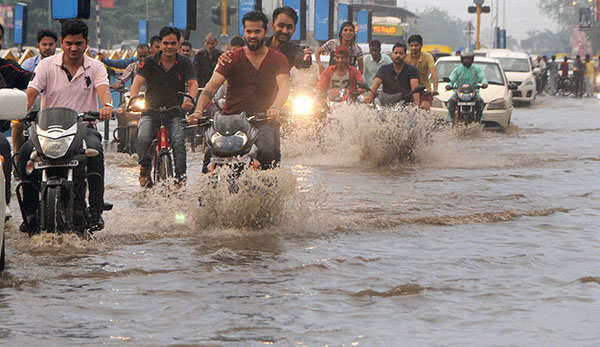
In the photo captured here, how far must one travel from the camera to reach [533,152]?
1778 cm

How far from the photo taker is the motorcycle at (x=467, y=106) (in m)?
21.0

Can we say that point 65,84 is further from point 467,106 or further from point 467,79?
point 467,106

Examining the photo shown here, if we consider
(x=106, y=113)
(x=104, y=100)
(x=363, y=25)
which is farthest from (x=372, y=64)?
(x=363, y=25)

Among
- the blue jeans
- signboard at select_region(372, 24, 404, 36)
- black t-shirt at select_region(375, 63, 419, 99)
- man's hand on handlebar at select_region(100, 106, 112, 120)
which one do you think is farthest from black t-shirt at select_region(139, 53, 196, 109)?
signboard at select_region(372, 24, 404, 36)

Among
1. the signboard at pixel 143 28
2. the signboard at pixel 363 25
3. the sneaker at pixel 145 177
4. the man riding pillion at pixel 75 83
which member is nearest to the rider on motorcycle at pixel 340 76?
the sneaker at pixel 145 177

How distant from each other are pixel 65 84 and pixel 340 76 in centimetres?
774

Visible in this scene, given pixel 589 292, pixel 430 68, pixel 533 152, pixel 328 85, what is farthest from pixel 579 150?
pixel 589 292

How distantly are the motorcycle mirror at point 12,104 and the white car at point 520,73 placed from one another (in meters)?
29.9

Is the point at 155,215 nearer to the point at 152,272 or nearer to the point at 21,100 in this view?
the point at 152,272

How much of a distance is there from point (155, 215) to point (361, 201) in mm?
2412

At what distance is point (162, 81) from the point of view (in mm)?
10992

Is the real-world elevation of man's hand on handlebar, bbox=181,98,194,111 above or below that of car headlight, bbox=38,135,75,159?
above

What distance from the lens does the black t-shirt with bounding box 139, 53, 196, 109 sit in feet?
36.1

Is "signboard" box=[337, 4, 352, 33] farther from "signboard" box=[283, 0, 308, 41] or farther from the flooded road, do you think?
the flooded road
